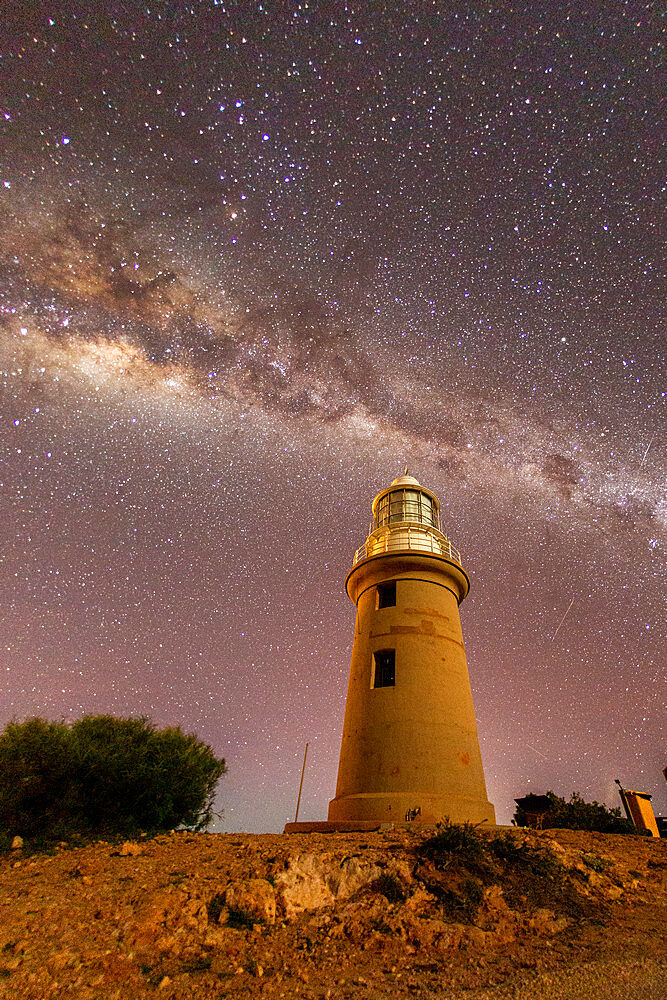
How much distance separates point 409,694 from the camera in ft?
43.0

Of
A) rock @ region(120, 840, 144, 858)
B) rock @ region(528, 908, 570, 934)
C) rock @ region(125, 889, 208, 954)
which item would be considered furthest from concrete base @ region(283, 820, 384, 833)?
rock @ region(125, 889, 208, 954)

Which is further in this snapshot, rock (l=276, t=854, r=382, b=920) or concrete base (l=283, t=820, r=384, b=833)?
concrete base (l=283, t=820, r=384, b=833)

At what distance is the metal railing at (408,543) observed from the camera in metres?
16.2

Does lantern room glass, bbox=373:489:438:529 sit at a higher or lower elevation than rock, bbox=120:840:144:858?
higher

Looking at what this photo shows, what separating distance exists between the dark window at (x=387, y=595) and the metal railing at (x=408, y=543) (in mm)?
1093

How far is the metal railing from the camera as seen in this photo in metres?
16.2

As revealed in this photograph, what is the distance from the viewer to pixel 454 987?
4.83 meters

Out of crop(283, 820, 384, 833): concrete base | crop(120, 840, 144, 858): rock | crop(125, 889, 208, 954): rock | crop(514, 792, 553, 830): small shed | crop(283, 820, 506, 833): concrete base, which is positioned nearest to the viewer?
crop(125, 889, 208, 954): rock

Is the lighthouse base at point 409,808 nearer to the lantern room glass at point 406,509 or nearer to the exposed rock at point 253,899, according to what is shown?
the exposed rock at point 253,899

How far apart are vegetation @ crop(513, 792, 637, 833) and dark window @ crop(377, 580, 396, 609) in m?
6.78

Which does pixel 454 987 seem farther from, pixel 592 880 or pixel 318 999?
pixel 592 880

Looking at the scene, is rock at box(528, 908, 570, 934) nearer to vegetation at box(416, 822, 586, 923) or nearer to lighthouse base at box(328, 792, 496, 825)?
vegetation at box(416, 822, 586, 923)

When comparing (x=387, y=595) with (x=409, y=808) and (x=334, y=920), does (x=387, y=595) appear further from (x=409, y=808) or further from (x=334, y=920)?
(x=334, y=920)

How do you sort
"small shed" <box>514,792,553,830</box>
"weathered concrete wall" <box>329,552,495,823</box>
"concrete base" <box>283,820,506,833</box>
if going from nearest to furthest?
"concrete base" <box>283,820,506,833</box> → "weathered concrete wall" <box>329,552,495,823</box> → "small shed" <box>514,792,553,830</box>
